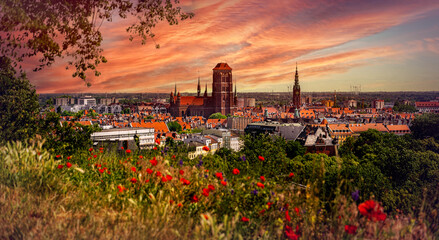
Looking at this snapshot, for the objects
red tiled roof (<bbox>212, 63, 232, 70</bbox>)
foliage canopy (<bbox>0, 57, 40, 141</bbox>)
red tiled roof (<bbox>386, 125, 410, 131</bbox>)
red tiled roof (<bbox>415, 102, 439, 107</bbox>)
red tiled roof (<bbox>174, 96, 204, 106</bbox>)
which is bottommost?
red tiled roof (<bbox>386, 125, 410, 131</bbox>)

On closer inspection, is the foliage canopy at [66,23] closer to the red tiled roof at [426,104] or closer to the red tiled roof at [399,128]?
the red tiled roof at [399,128]

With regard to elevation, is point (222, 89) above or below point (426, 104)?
above

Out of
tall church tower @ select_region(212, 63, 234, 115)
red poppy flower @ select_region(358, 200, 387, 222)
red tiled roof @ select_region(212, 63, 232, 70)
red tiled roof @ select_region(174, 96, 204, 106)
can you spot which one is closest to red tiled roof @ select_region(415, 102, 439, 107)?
tall church tower @ select_region(212, 63, 234, 115)

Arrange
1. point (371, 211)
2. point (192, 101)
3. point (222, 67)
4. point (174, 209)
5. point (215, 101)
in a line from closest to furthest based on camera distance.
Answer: point (371, 211)
point (174, 209)
point (222, 67)
point (215, 101)
point (192, 101)

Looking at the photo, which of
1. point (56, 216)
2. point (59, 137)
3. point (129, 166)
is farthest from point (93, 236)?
point (59, 137)

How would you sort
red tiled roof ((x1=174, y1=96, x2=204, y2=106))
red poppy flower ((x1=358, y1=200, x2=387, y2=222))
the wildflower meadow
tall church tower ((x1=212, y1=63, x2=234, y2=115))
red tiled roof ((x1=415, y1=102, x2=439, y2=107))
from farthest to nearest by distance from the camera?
red tiled roof ((x1=415, y1=102, x2=439, y2=107))
red tiled roof ((x1=174, y1=96, x2=204, y2=106))
tall church tower ((x1=212, y1=63, x2=234, y2=115))
the wildflower meadow
red poppy flower ((x1=358, y1=200, x2=387, y2=222))

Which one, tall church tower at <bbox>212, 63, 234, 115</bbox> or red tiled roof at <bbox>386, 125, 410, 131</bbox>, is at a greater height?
tall church tower at <bbox>212, 63, 234, 115</bbox>

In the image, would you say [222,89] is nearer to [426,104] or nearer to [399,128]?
[399,128]

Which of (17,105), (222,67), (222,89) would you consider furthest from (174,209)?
(222,67)

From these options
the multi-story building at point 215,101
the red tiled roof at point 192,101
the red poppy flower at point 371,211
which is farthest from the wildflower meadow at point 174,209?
the red tiled roof at point 192,101

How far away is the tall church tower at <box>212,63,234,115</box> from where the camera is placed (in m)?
133

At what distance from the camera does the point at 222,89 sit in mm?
133500

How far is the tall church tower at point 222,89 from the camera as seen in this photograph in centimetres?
13325

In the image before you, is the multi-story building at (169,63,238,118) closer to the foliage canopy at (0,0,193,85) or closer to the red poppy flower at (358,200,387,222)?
the foliage canopy at (0,0,193,85)
